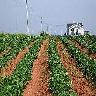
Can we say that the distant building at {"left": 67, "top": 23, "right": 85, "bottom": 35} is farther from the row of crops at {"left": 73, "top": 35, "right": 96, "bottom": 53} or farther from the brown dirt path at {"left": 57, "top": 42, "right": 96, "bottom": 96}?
the brown dirt path at {"left": 57, "top": 42, "right": 96, "bottom": 96}

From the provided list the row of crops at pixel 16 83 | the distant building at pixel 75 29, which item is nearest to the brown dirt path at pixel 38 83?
the row of crops at pixel 16 83

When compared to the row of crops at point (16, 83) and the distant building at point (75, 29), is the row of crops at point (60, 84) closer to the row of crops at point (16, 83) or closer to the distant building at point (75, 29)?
the row of crops at point (16, 83)

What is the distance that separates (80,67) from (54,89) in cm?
837

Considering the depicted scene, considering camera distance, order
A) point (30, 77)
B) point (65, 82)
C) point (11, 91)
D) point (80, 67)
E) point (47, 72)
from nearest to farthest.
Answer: point (11, 91) < point (65, 82) < point (30, 77) < point (47, 72) < point (80, 67)

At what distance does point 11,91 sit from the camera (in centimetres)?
1720

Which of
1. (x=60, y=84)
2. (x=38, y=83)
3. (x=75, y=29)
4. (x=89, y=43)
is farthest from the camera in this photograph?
(x=75, y=29)

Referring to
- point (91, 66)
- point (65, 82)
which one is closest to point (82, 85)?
point (65, 82)

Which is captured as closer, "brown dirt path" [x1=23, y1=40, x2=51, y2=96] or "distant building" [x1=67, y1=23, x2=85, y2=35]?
"brown dirt path" [x1=23, y1=40, x2=51, y2=96]

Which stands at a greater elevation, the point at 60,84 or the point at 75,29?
the point at 75,29

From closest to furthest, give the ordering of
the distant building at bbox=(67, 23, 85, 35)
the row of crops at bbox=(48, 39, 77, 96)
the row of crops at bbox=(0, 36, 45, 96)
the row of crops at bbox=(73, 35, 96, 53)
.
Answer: the row of crops at bbox=(48, 39, 77, 96)
the row of crops at bbox=(0, 36, 45, 96)
the row of crops at bbox=(73, 35, 96, 53)
the distant building at bbox=(67, 23, 85, 35)

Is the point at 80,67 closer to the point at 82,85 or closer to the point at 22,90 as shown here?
the point at 82,85

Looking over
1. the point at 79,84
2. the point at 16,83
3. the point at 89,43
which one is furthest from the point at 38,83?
the point at 89,43

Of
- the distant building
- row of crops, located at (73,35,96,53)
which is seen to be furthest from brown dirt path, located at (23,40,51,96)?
the distant building

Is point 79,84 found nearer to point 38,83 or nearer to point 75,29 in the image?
point 38,83
